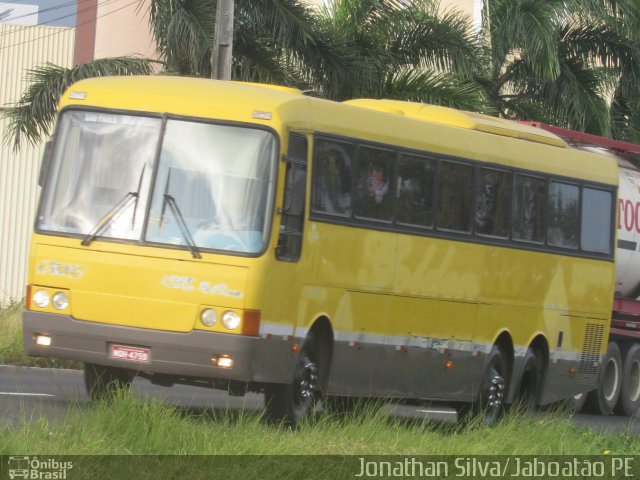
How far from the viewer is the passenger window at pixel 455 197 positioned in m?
15.5

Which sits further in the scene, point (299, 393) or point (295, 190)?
point (299, 393)

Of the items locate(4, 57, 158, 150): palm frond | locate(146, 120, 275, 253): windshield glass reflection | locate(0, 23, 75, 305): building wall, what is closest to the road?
locate(146, 120, 275, 253): windshield glass reflection

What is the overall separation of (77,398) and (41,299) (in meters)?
0.90

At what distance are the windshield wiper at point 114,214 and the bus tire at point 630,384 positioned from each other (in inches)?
441

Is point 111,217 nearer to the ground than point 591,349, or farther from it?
farther from it

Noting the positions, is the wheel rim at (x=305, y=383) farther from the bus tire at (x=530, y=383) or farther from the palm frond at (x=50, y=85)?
the palm frond at (x=50, y=85)

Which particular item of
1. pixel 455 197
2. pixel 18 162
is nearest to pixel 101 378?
pixel 455 197

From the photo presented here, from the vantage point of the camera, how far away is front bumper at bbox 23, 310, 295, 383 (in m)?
12.6

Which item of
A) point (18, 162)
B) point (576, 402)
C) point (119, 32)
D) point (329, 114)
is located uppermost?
point (119, 32)

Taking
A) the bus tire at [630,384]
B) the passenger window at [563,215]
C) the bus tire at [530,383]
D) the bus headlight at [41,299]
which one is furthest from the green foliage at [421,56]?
the bus headlight at [41,299]

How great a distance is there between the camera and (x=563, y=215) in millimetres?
17656

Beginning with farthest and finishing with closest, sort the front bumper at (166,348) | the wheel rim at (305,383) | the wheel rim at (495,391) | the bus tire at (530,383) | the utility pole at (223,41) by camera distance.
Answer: the utility pole at (223,41), the bus tire at (530,383), the wheel rim at (495,391), the wheel rim at (305,383), the front bumper at (166,348)

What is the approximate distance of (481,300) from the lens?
1627 centimetres

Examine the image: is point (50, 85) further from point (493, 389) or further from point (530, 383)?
point (493, 389)
